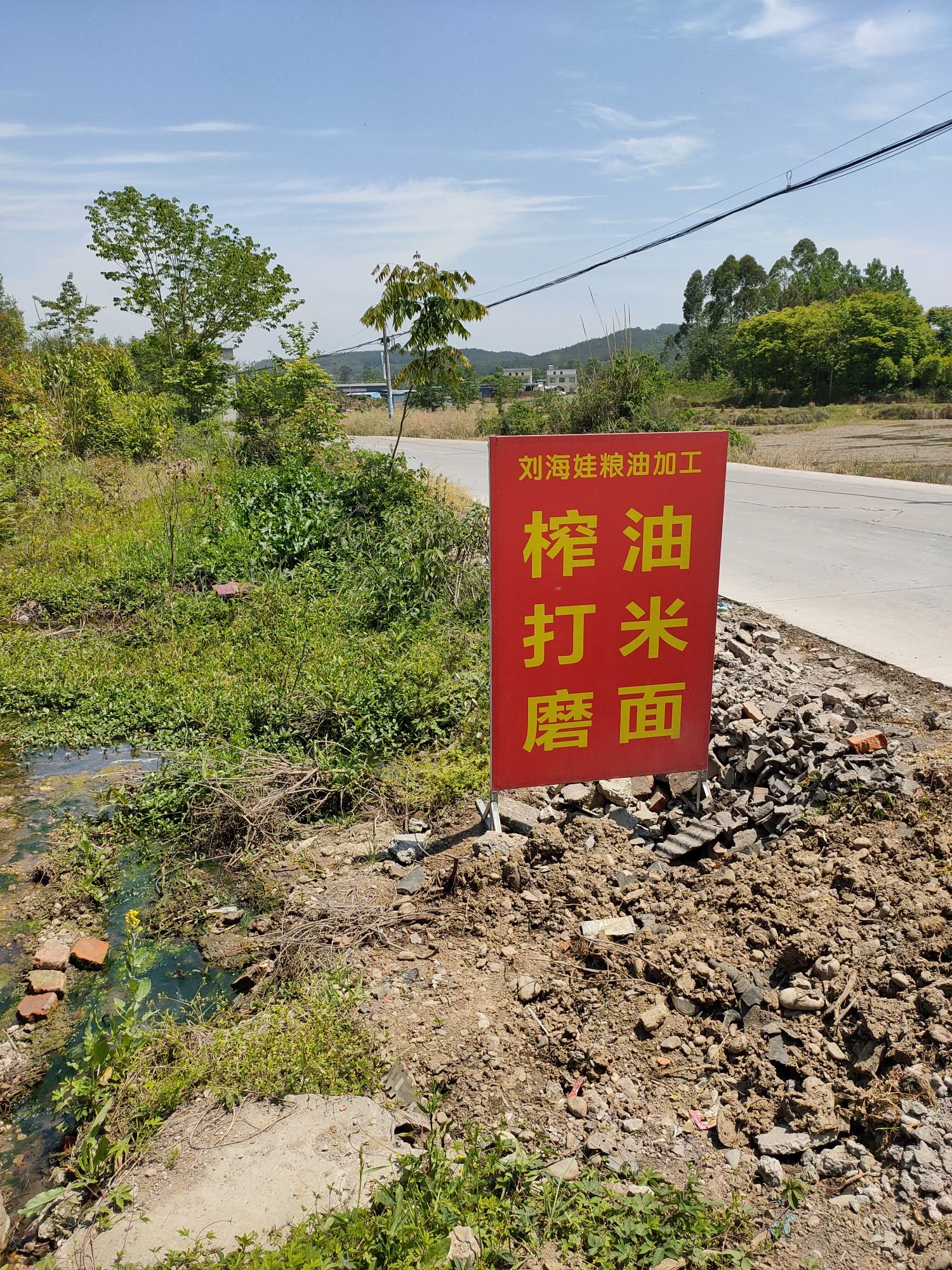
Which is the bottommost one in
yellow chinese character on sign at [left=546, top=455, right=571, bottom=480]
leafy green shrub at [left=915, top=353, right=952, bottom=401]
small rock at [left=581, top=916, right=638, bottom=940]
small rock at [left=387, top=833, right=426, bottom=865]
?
small rock at [left=387, top=833, right=426, bottom=865]

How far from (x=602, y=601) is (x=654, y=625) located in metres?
0.29

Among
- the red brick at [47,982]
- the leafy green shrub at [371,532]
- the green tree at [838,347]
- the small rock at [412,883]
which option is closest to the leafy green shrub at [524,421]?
the leafy green shrub at [371,532]

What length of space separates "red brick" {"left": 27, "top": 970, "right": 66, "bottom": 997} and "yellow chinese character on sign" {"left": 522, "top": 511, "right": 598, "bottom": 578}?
251 cm

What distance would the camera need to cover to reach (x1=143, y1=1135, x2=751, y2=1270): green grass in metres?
1.97

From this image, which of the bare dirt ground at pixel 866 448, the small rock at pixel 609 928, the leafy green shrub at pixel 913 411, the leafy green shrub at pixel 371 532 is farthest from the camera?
the leafy green shrub at pixel 913 411

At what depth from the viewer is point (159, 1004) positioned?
3326 millimetres

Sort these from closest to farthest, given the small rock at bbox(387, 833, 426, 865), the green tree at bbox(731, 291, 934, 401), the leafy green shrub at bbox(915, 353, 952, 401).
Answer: the small rock at bbox(387, 833, 426, 865), the leafy green shrub at bbox(915, 353, 952, 401), the green tree at bbox(731, 291, 934, 401)

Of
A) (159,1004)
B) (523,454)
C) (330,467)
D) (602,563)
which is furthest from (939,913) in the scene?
(330,467)

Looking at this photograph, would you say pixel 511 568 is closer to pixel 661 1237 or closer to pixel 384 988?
pixel 384 988

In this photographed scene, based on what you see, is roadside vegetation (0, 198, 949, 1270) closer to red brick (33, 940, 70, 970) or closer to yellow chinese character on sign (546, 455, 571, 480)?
red brick (33, 940, 70, 970)

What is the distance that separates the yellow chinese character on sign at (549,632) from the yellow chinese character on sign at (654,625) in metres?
0.20

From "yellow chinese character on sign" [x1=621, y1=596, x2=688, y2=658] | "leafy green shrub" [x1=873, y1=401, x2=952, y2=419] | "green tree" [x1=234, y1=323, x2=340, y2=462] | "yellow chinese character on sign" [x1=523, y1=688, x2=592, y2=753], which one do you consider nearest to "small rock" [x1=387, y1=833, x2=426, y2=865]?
"yellow chinese character on sign" [x1=523, y1=688, x2=592, y2=753]

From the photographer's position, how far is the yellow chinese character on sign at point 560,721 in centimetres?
370

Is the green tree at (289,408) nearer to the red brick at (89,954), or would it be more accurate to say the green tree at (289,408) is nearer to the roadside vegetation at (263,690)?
the roadside vegetation at (263,690)
